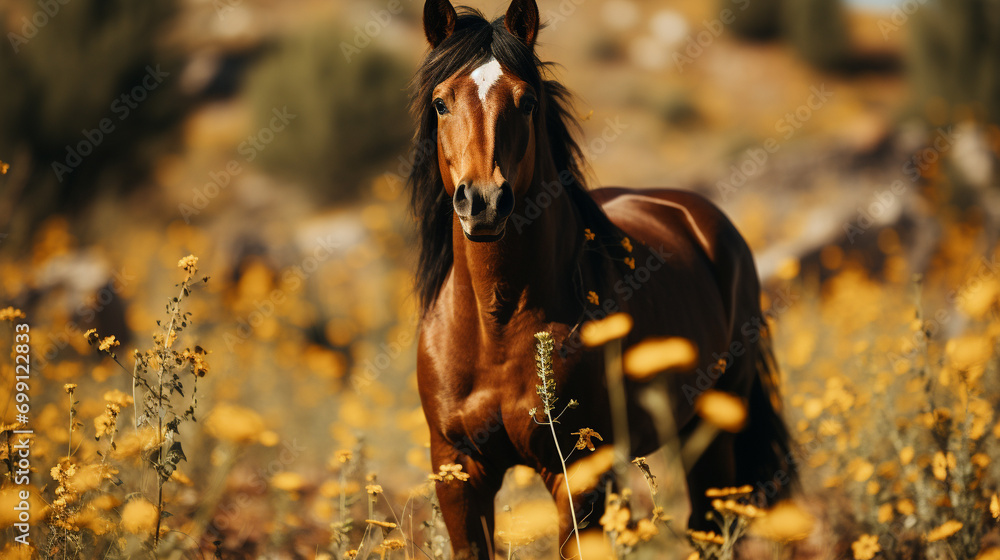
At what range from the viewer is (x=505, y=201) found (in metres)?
1.69

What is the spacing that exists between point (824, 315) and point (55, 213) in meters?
11.1

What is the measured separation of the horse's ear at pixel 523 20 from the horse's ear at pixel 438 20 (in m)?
0.18

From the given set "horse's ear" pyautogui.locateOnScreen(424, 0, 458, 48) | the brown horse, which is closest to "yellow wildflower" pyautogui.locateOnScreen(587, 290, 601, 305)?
the brown horse

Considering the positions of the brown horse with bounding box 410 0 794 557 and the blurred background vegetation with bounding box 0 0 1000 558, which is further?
the blurred background vegetation with bounding box 0 0 1000 558

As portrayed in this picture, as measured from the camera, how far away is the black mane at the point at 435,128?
1992 mm

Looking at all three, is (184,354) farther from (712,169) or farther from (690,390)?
(712,169)

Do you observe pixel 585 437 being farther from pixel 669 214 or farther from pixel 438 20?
pixel 669 214
